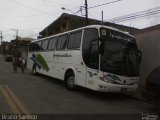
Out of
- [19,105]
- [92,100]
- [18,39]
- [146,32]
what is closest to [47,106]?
[19,105]

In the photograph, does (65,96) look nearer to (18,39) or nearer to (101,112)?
(101,112)

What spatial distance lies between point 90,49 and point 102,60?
104 cm

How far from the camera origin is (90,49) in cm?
1397

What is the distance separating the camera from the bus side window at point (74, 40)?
15321 millimetres

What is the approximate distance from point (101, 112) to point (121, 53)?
154 inches

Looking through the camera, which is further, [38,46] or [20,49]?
[20,49]

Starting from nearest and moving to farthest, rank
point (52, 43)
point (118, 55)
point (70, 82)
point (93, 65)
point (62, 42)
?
point (118, 55) < point (93, 65) < point (70, 82) < point (62, 42) < point (52, 43)

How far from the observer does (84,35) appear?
1478 cm

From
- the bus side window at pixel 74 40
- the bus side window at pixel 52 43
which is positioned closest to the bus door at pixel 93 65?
the bus side window at pixel 74 40

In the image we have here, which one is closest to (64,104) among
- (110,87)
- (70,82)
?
(110,87)

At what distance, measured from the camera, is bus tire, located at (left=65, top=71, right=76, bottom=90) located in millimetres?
15576

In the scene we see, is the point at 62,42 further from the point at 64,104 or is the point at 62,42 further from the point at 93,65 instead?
the point at 64,104

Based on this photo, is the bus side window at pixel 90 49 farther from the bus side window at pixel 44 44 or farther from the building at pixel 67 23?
the building at pixel 67 23

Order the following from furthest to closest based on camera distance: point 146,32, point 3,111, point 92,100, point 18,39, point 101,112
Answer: point 18,39, point 146,32, point 92,100, point 101,112, point 3,111
